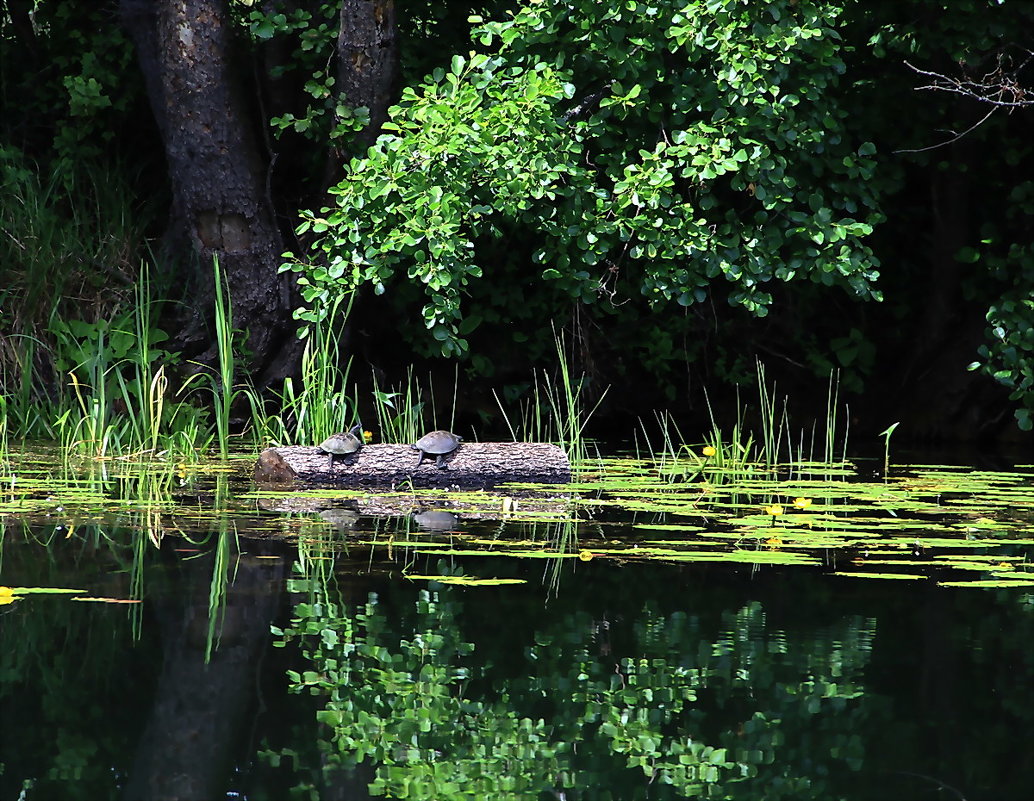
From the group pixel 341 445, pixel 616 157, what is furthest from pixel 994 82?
pixel 341 445

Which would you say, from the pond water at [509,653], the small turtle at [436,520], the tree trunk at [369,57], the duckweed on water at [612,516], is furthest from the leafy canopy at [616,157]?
the pond water at [509,653]

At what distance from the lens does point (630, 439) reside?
808 cm

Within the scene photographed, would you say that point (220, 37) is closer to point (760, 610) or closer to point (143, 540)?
point (143, 540)

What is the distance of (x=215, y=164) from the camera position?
711 centimetres

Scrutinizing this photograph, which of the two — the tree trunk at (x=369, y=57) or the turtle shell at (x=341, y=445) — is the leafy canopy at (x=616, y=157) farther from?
the turtle shell at (x=341, y=445)

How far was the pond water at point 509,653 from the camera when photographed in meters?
1.83

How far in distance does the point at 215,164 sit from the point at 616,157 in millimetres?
2131

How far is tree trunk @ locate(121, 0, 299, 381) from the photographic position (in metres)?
6.94

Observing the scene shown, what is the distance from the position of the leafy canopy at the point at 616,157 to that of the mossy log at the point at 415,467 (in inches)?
53.2

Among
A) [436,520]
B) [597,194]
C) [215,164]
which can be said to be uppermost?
[215,164]

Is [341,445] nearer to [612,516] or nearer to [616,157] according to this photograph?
[612,516]

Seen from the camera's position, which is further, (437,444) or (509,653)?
(437,444)

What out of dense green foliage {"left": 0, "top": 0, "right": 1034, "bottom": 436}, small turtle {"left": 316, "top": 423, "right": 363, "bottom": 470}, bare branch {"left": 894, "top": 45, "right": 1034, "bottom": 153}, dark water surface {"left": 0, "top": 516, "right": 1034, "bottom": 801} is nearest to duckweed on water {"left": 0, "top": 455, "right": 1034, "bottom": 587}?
small turtle {"left": 316, "top": 423, "right": 363, "bottom": 470}

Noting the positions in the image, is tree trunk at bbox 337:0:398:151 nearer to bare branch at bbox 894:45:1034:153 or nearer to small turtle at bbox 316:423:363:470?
small turtle at bbox 316:423:363:470
